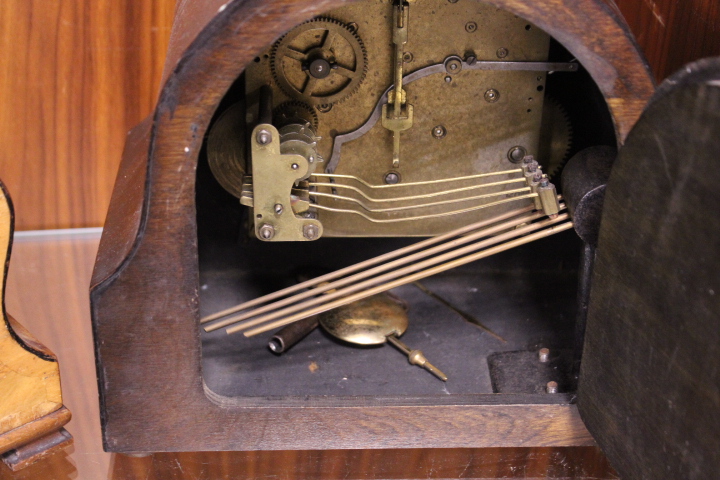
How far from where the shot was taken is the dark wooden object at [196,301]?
2.88 ft

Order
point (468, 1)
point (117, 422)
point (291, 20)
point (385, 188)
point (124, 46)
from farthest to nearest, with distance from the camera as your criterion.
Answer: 1. point (124, 46)
2. point (385, 188)
3. point (468, 1)
4. point (117, 422)
5. point (291, 20)

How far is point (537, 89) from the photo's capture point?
128 cm

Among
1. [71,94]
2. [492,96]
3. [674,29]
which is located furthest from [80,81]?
[674,29]

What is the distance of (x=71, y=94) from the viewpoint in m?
1.59

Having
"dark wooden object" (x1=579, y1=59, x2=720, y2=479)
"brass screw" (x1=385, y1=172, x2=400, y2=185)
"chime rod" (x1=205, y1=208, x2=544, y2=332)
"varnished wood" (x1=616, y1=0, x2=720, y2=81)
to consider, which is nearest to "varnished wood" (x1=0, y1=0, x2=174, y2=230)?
"brass screw" (x1=385, y1=172, x2=400, y2=185)

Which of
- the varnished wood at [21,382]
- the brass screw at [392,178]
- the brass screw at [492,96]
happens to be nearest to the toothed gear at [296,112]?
the brass screw at [392,178]

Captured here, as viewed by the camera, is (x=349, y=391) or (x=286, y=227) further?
(x=349, y=391)

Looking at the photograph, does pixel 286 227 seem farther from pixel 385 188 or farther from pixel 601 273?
pixel 601 273

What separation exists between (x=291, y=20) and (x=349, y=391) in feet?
1.81

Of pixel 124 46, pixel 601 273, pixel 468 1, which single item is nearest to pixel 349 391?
pixel 601 273

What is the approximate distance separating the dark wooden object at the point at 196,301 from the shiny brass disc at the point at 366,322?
260mm

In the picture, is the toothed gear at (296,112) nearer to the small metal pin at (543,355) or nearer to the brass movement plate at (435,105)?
the brass movement plate at (435,105)

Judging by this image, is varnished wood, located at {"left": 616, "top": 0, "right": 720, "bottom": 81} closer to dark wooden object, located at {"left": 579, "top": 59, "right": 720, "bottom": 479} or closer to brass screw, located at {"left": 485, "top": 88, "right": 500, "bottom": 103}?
brass screw, located at {"left": 485, "top": 88, "right": 500, "bottom": 103}

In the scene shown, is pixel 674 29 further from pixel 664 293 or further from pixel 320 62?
pixel 664 293
